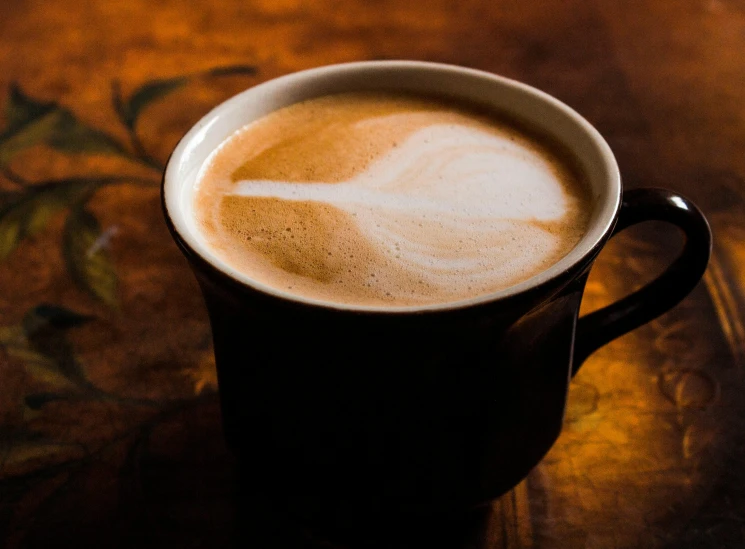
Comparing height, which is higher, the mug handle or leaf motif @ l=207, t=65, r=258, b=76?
the mug handle

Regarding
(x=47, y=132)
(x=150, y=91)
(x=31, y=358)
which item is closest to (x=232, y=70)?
(x=150, y=91)

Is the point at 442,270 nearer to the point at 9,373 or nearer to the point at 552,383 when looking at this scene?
the point at 552,383

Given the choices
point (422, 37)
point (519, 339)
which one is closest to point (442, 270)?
point (519, 339)

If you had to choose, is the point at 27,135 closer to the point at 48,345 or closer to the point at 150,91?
the point at 150,91

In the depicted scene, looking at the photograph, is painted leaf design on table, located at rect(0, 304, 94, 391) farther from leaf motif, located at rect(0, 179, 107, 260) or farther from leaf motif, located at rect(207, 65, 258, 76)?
leaf motif, located at rect(207, 65, 258, 76)

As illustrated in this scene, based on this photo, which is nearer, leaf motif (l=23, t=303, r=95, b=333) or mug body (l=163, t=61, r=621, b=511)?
mug body (l=163, t=61, r=621, b=511)

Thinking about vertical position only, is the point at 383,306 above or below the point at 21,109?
above

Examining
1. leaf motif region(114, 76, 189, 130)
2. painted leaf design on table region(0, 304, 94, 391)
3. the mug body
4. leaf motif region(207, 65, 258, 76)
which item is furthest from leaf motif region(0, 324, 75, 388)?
leaf motif region(207, 65, 258, 76)

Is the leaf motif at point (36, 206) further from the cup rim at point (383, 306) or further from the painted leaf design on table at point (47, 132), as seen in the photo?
the cup rim at point (383, 306)
